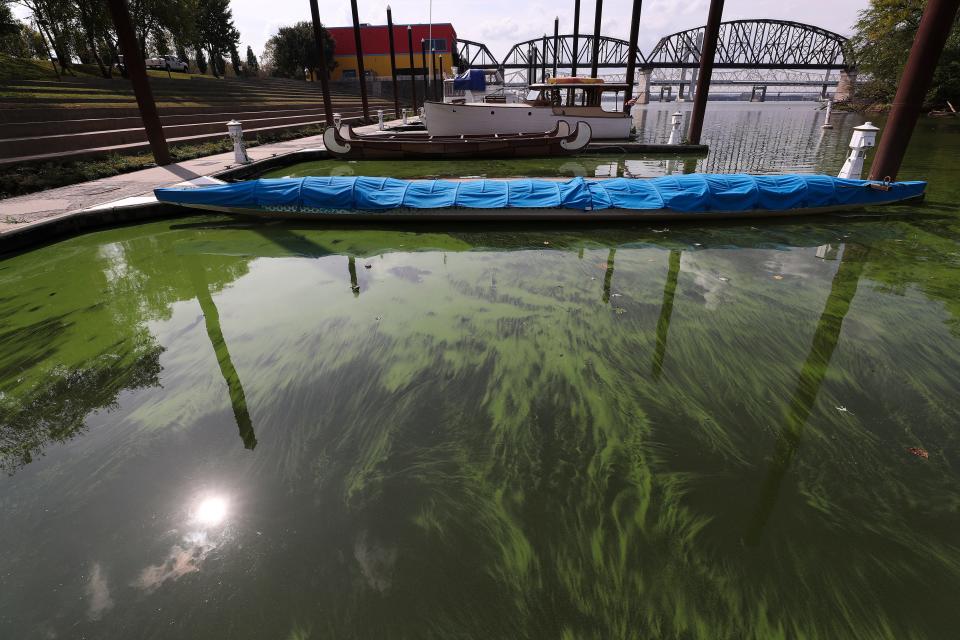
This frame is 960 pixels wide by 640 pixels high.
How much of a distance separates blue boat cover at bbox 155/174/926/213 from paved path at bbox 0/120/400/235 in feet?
4.60

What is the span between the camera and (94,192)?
313 inches

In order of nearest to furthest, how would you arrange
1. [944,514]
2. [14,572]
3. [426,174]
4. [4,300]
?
1. [14,572]
2. [944,514]
3. [4,300]
4. [426,174]

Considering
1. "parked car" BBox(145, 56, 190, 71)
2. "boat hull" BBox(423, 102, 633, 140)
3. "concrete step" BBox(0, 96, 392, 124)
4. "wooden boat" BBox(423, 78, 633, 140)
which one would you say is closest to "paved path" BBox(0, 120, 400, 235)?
"concrete step" BBox(0, 96, 392, 124)

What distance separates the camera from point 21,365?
11.8 feet

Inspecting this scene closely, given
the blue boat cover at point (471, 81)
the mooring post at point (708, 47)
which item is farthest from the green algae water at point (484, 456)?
the blue boat cover at point (471, 81)

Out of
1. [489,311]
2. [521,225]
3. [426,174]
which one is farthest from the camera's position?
[426,174]

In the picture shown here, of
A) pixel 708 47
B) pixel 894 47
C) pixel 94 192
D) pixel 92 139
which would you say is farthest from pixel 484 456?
pixel 894 47

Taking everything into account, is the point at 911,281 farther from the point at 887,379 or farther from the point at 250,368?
the point at 250,368

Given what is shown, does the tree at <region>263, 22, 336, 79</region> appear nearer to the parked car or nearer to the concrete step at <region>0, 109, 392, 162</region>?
the parked car

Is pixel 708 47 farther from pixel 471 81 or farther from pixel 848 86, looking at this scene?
pixel 848 86

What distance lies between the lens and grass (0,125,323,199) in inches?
306

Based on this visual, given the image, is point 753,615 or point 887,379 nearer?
point 753,615

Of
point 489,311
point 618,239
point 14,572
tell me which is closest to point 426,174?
point 618,239

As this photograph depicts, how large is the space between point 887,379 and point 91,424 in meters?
5.66
